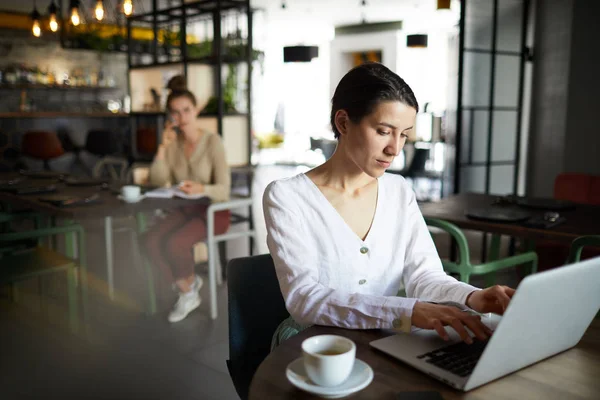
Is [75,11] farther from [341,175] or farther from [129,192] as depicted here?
[341,175]

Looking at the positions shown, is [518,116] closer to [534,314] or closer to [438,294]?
[438,294]

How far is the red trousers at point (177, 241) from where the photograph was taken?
3.33 metres

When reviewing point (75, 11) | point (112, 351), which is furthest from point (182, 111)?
point (75, 11)

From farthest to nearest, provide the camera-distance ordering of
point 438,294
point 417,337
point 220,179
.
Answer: point 220,179 → point 438,294 → point 417,337

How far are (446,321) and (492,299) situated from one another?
16 centimetres

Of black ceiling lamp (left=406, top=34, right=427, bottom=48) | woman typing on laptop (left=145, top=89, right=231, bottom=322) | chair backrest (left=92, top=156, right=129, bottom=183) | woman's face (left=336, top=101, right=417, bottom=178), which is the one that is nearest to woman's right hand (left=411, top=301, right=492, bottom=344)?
woman's face (left=336, top=101, right=417, bottom=178)

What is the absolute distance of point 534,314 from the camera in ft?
2.92

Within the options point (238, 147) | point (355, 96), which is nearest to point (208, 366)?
point (355, 96)

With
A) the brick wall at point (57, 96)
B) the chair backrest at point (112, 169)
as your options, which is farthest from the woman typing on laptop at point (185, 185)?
the brick wall at point (57, 96)

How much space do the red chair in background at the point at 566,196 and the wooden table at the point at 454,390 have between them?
2.32 m

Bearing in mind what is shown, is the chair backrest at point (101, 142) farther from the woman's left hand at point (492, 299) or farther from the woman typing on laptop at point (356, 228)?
the woman's left hand at point (492, 299)

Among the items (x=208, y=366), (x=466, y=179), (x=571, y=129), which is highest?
(x=571, y=129)

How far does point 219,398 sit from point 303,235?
1386 millimetres

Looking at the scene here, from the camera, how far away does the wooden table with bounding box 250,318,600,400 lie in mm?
898
